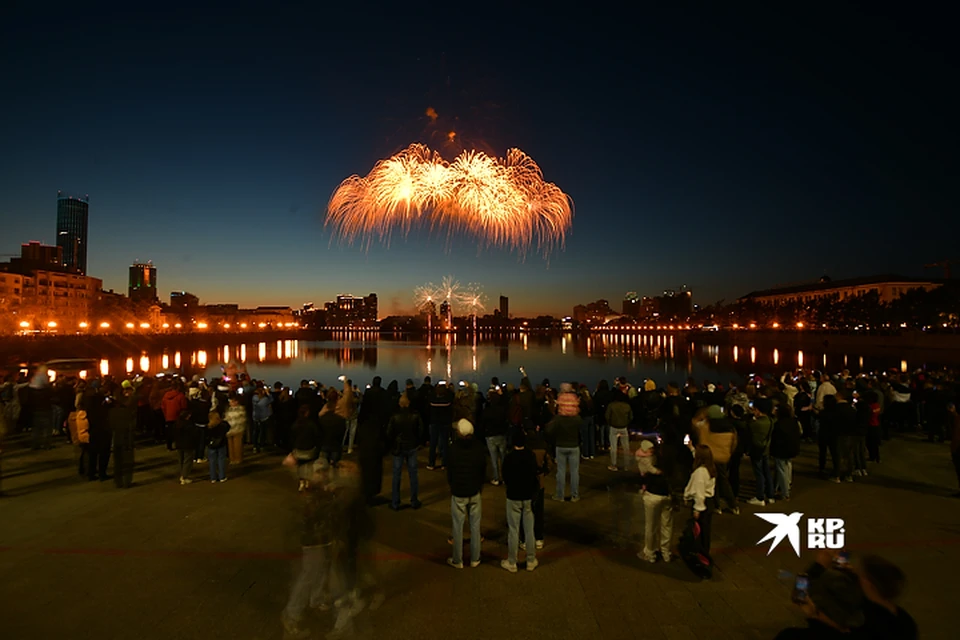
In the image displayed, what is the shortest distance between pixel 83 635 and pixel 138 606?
580mm

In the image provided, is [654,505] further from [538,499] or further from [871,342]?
[871,342]

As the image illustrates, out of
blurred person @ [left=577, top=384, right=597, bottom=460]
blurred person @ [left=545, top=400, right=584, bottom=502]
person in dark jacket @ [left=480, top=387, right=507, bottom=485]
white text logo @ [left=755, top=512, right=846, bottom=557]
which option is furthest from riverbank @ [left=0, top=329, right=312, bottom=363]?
white text logo @ [left=755, top=512, right=846, bottom=557]

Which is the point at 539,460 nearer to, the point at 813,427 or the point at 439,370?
the point at 813,427

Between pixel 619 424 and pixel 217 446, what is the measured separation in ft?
26.2

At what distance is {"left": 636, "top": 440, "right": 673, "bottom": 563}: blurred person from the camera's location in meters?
6.58

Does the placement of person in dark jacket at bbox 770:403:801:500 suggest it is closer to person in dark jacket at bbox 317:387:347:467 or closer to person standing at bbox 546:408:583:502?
person standing at bbox 546:408:583:502

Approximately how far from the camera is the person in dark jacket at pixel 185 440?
9.81 meters

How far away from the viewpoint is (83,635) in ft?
17.1

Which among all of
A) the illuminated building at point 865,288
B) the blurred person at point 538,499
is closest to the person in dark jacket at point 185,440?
the blurred person at point 538,499

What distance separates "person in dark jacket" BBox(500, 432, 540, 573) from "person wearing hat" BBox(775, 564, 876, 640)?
3584mm

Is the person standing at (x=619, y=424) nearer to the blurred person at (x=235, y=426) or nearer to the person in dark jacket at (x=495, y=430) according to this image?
the person in dark jacket at (x=495, y=430)

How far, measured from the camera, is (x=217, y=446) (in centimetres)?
1001

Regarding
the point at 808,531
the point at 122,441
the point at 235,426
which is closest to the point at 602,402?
the point at 808,531

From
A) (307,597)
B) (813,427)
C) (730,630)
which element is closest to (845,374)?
(813,427)
